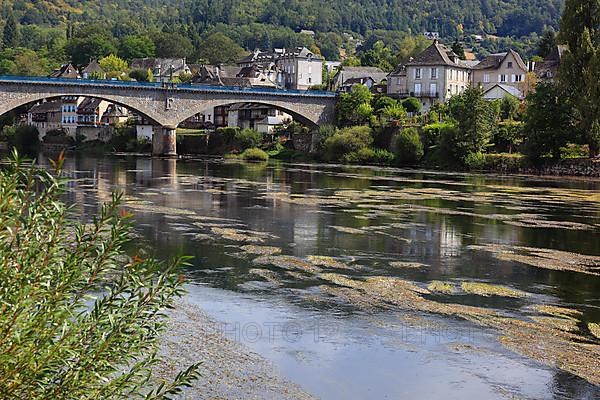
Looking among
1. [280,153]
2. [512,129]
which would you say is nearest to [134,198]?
[512,129]

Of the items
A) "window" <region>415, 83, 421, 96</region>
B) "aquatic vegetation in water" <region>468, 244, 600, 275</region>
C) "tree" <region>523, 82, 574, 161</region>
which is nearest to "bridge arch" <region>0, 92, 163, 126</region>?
"window" <region>415, 83, 421, 96</region>

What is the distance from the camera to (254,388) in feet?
37.2

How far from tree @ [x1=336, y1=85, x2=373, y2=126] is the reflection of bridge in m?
1.34

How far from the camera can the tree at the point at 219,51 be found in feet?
565

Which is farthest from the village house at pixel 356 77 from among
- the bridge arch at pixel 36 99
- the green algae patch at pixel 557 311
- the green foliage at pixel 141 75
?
the green algae patch at pixel 557 311

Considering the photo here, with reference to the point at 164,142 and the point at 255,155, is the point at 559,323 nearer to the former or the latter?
the point at 255,155


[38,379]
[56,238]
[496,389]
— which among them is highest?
[56,238]

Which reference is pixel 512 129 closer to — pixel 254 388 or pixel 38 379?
pixel 254 388

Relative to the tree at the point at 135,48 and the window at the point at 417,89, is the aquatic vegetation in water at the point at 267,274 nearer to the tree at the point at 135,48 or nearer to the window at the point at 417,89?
the window at the point at 417,89

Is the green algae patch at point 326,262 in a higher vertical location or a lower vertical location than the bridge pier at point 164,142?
lower

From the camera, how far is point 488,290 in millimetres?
18094

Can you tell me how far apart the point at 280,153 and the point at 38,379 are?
8174cm

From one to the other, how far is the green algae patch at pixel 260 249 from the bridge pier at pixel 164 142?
2457 inches

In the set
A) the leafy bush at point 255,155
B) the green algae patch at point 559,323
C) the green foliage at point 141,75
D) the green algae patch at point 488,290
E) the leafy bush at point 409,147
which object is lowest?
the green algae patch at point 559,323
